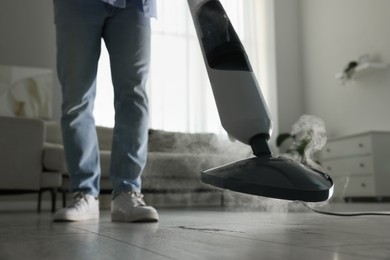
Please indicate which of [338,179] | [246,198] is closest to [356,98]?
[338,179]

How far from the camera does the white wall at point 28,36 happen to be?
4.30 metres

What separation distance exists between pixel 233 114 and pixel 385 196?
3234 millimetres

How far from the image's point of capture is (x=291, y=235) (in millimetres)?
787

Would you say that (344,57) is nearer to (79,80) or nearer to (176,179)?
(176,179)

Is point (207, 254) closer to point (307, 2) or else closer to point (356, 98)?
point (356, 98)

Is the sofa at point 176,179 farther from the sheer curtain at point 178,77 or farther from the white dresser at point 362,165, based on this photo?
the sheer curtain at point 178,77

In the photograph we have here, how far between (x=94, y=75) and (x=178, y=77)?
3.33m

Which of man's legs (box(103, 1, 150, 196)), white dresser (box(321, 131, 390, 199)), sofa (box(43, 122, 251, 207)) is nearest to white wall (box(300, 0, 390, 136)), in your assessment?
white dresser (box(321, 131, 390, 199))

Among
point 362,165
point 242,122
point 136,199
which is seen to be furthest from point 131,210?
point 362,165

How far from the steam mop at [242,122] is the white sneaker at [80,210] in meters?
0.61

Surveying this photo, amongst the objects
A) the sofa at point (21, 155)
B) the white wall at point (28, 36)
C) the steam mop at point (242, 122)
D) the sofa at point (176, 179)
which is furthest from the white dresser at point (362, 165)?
the steam mop at point (242, 122)

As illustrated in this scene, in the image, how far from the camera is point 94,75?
4.62 ft

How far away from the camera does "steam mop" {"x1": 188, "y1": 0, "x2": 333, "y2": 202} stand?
2.27 feet

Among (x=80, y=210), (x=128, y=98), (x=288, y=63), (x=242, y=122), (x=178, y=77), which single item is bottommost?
(x=80, y=210)
